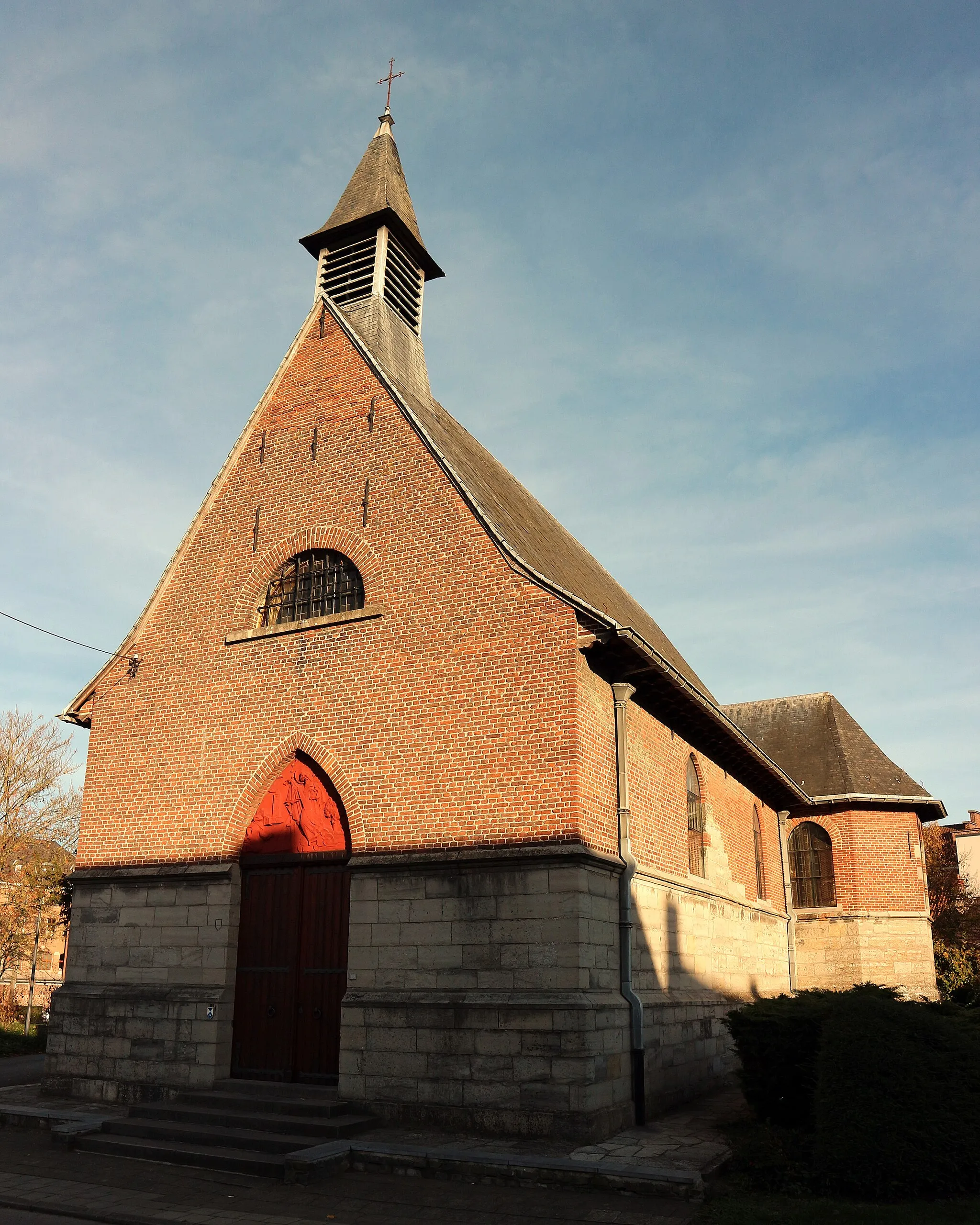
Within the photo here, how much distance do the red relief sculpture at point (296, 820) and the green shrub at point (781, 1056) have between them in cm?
522

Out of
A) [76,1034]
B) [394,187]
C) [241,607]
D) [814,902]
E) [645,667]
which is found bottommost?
[76,1034]

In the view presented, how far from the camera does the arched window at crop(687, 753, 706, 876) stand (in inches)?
601

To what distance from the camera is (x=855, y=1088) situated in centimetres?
Answer: 827

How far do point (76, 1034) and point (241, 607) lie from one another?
6048mm

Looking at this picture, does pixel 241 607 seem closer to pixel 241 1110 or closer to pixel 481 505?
pixel 481 505

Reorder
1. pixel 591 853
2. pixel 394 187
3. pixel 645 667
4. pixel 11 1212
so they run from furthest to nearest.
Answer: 1. pixel 394 187
2. pixel 645 667
3. pixel 591 853
4. pixel 11 1212

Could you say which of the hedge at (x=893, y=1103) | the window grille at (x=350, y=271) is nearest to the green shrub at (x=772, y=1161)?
the hedge at (x=893, y=1103)

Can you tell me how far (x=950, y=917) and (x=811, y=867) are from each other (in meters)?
10.5

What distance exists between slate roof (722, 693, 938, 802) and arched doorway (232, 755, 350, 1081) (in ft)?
49.6

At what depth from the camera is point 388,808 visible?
472 inches

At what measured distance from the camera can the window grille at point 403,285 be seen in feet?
56.9

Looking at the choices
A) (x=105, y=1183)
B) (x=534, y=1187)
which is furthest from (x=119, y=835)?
(x=534, y=1187)

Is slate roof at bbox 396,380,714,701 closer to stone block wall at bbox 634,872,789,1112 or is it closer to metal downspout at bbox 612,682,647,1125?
metal downspout at bbox 612,682,647,1125

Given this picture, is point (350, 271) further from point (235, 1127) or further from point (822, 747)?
point (822, 747)
